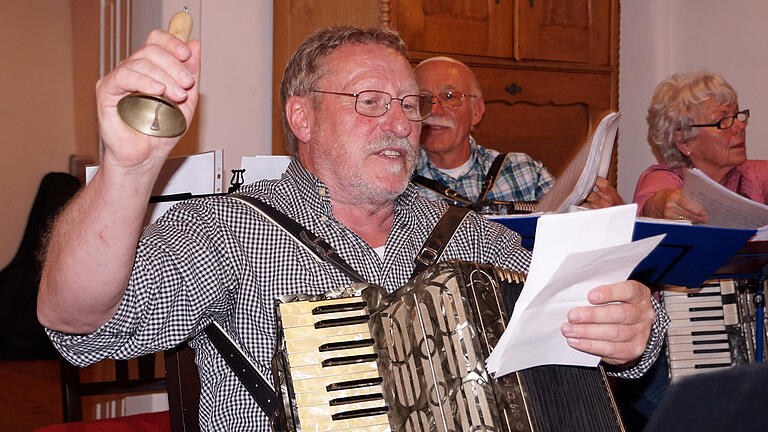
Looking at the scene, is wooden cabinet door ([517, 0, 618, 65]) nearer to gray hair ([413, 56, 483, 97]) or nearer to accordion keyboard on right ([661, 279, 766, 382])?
gray hair ([413, 56, 483, 97])

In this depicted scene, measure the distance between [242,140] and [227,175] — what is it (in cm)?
19

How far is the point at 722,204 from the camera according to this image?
2.62 metres

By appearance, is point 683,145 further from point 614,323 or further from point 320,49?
point 614,323

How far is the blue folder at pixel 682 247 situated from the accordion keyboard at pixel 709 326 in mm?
333

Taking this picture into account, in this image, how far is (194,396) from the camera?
1717 mm

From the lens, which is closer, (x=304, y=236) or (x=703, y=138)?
(x=304, y=236)

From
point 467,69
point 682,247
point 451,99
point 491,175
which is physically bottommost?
point 682,247

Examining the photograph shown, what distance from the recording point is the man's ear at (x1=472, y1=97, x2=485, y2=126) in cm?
348

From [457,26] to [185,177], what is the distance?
196cm

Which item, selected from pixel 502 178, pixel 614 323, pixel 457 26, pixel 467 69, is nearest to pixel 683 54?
pixel 457 26

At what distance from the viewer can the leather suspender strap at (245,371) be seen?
150cm

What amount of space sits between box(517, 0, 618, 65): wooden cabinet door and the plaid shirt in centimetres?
72

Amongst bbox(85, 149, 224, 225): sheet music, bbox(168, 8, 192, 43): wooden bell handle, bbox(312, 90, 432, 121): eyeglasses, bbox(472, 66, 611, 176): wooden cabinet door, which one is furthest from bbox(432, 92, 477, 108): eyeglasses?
bbox(168, 8, 192, 43): wooden bell handle

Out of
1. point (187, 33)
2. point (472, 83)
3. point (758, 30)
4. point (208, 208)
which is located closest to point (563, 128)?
point (472, 83)
